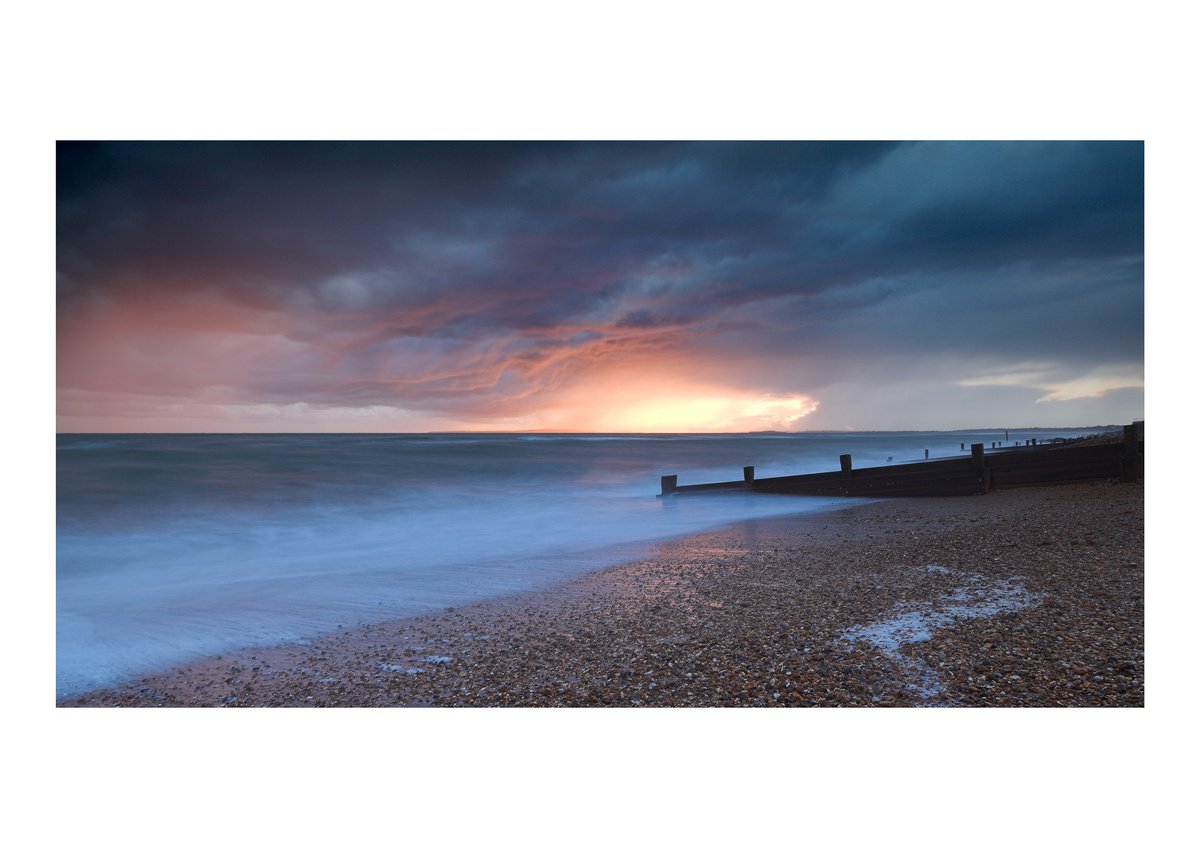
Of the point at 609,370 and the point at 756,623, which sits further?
the point at 609,370

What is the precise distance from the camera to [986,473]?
24.4 feet

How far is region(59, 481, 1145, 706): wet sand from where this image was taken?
2.36 meters

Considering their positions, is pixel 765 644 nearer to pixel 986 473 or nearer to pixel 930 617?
pixel 930 617

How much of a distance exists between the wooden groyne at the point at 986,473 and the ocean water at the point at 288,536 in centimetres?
80

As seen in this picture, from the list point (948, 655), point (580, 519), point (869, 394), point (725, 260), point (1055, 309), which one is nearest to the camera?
point (948, 655)

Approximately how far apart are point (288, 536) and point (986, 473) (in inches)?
348

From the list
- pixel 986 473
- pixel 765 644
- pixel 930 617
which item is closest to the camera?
pixel 765 644

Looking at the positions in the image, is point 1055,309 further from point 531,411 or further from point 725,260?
point 531,411

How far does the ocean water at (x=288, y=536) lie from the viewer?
11.7 feet

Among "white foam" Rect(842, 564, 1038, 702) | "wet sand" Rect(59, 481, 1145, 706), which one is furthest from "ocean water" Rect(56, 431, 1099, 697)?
"white foam" Rect(842, 564, 1038, 702)

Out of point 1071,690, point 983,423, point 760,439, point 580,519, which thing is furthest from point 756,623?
point 760,439

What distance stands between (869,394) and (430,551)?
4504 millimetres

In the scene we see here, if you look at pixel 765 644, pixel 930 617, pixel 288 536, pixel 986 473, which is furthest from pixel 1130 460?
pixel 288 536

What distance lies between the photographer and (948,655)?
99.4 inches
